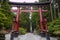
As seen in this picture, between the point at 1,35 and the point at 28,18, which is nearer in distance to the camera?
the point at 1,35

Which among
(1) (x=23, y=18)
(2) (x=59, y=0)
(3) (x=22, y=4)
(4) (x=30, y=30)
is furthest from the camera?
(4) (x=30, y=30)

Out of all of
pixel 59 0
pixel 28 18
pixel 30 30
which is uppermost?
pixel 59 0

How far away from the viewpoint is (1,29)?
10.9 metres

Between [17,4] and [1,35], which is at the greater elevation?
[17,4]

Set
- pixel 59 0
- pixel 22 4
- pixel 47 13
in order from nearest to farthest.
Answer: pixel 59 0 → pixel 22 4 → pixel 47 13

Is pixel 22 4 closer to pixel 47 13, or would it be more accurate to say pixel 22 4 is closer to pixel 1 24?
pixel 47 13

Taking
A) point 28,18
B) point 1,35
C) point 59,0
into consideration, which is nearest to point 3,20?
point 1,35

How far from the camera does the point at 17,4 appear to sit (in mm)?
21469

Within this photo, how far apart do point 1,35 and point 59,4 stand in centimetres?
1015

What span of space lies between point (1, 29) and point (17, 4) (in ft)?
35.8

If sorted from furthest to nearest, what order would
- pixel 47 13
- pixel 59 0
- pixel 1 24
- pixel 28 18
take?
1. pixel 28 18
2. pixel 47 13
3. pixel 59 0
4. pixel 1 24

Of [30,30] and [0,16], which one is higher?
[0,16]

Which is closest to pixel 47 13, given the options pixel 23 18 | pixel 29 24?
pixel 23 18

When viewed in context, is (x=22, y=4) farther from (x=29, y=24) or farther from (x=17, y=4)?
(x=29, y=24)
